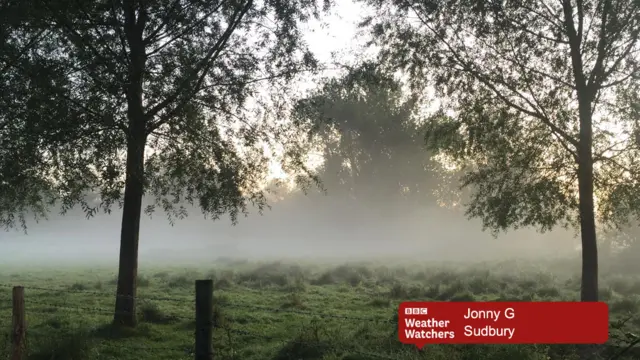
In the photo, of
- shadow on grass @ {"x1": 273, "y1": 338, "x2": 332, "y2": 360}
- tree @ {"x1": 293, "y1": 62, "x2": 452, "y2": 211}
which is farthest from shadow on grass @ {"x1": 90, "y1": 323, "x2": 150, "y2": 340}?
tree @ {"x1": 293, "y1": 62, "x2": 452, "y2": 211}

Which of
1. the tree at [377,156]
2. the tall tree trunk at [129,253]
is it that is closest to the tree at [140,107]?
the tall tree trunk at [129,253]

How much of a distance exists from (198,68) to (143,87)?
133cm

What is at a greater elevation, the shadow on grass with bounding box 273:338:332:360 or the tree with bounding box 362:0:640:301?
the tree with bounding box 362:0:640:301

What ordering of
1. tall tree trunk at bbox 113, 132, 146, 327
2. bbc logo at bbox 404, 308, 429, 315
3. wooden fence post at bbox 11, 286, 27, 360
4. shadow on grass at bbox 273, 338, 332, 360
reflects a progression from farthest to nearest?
tall tree trunk at bbox 113, 132, 146, 327 → shadow on grass at bbox 273, 338, 332, 360 → bbc logo at bbox 404, 308, 429, 315 → wooden fence post at bbox 11, 286, 27, 360

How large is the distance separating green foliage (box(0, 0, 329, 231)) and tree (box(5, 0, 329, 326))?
0.03 metres

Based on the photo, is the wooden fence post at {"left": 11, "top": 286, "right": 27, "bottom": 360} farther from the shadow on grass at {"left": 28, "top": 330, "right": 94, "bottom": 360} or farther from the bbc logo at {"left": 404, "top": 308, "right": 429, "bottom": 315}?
the bbc logo at {"left": 404, "top": 308, "right": 429, "bottom": 315}

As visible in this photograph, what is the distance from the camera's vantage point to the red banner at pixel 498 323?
701 centimetres

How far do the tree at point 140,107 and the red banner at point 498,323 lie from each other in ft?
18.7

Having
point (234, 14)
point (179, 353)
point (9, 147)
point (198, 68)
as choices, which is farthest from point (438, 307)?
point (9, 147)

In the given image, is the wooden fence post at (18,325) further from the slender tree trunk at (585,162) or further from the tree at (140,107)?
the slender tree trunk at (585,162)

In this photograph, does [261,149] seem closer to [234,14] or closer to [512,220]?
[234,14]

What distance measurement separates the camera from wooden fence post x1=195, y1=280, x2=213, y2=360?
520 centimetres

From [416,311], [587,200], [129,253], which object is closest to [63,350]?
[129,253]

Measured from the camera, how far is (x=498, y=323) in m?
7.18
